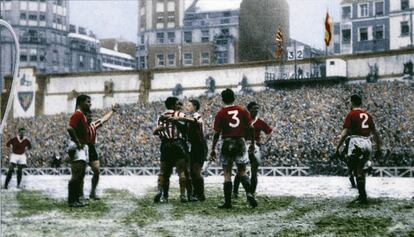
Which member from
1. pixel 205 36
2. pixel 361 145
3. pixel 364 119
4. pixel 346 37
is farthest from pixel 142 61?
pixel 361 145

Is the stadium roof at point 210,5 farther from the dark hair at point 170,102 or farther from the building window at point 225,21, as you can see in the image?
the dark hair at point 170,102

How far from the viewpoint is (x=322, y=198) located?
25.4 feet

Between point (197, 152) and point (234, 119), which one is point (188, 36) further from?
point (234, 119)

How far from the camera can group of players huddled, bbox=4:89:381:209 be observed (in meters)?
6.57

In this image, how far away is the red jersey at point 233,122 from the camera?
21.5ft

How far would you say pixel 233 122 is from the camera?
258 inches

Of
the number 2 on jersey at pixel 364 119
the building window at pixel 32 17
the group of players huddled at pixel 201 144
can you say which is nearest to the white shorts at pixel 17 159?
the group of players huddled at pixel 201 144

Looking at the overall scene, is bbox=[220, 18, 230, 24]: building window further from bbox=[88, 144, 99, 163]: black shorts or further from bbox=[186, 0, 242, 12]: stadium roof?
bbox=[88, 144, 99, 163]: black shorts

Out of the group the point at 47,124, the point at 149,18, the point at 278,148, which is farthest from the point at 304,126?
the point at 149,18

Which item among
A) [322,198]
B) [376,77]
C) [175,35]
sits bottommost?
[322,198]

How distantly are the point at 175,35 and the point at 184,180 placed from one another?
33.5m

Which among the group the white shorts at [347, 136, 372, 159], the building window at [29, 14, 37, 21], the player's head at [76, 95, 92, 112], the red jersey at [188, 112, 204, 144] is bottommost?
the white shorts at [347, 136, 372, 159]

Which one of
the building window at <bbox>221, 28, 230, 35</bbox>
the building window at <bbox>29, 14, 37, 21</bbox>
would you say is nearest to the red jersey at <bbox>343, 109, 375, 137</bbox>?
the building window at <bbox>221, 28, 230, 35</bbox>

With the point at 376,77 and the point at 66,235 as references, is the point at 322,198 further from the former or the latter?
the point at 376,77
